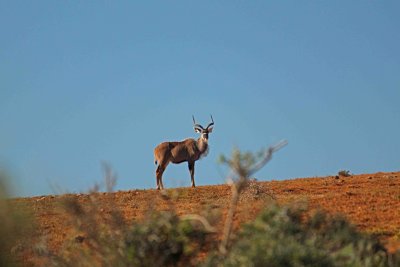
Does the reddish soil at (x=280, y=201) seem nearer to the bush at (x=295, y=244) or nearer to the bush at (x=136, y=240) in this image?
the bush at (x=295, y=244)

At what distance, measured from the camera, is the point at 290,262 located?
401 inches

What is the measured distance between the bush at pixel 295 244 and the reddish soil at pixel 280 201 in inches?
94.9

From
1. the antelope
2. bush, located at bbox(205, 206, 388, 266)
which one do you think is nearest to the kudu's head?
the antelope

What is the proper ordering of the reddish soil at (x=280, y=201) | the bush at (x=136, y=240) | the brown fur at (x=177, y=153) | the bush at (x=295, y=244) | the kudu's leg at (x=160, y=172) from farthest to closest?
the brown fur at (x=177, y=153), the kudu's leg at (x=160, y=172), the reddish soil at (x=280, y=201), the bush at (x=136, y=240), the bush at (x=295, y=244)

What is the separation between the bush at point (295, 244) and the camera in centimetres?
1016

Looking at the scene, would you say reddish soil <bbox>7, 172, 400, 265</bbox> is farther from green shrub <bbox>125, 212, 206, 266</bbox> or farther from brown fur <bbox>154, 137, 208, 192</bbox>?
green shrub <bbox>125, 212, 206, 266</bbox>

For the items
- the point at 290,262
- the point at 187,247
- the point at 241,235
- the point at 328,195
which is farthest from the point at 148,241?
the point at 328,195

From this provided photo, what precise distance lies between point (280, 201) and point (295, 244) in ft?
41.0

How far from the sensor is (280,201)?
2280 centimetres

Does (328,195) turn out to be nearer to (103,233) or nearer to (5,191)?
(103,233)

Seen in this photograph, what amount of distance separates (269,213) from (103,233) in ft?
8.73

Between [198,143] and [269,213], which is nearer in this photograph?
[269,213]

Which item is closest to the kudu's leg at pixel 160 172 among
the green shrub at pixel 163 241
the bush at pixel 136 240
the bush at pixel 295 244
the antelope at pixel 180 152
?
the antelope at pixel 180 152

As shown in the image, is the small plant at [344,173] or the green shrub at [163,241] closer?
the green shrub at [163,241]
